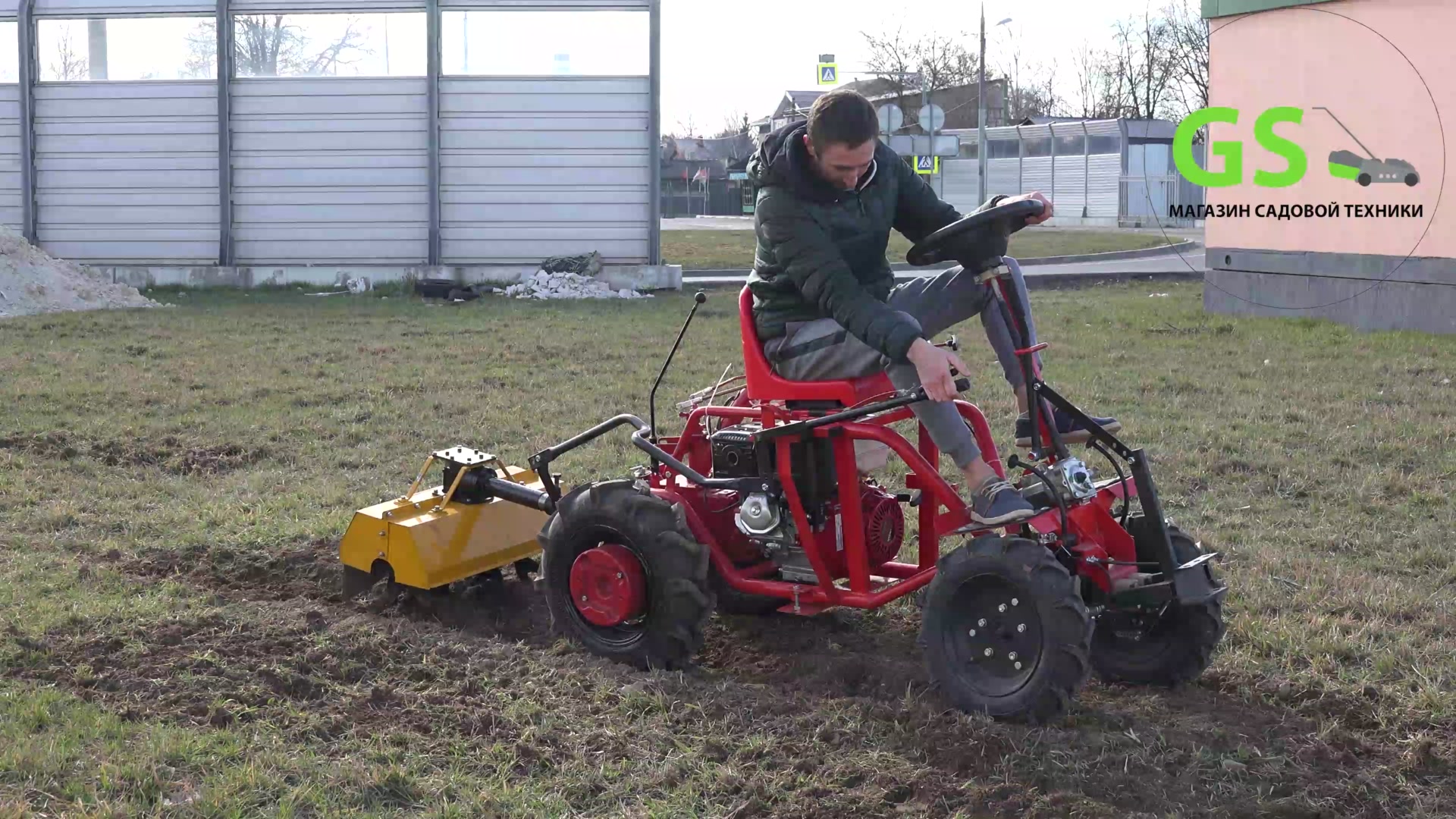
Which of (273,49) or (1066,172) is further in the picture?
(1066,172)

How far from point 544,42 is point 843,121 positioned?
53.3 feet

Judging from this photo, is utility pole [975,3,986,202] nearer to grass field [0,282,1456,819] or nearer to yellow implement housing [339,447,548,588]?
grass field [0,282,1456,819]

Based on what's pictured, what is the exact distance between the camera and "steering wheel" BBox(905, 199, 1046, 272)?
3.85 m

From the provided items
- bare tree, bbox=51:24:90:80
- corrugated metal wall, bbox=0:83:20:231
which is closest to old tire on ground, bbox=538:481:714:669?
corrugated metal wall, bbox=0:83:20:231

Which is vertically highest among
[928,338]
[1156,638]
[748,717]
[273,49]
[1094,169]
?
[1094,169]

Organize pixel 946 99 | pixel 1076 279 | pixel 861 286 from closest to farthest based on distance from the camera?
pixel 861 286
pixel 1076 279
pixel 946 99

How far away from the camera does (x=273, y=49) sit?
19656mm

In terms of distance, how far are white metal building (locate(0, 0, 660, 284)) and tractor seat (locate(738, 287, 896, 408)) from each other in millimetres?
15053

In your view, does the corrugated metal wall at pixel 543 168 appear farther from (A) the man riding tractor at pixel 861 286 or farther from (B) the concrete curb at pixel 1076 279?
(A) the man riding tractor at pixel 861 286

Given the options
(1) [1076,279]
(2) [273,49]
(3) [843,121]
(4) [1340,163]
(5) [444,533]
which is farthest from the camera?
(1) [1076,279]

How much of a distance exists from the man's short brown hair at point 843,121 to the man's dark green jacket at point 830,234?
0.41 feet

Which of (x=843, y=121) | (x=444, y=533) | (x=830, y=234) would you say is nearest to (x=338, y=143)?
(x=444, y=533)

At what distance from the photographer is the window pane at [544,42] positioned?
19312 mm

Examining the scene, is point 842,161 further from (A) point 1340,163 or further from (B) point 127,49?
(B) point 127,49
